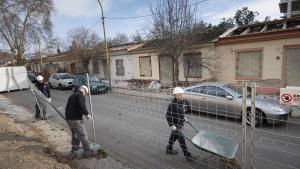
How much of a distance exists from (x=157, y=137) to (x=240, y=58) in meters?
Result: 9.72

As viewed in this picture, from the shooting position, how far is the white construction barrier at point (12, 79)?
2211 centimetres

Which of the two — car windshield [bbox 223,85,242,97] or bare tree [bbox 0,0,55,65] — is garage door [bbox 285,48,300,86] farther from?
bare tree [bbox 0,0,55,65]

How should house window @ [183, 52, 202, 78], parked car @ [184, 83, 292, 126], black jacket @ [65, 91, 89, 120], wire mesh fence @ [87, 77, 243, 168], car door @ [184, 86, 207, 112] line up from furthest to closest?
1. house window @ [183, 52, 202, 78]
2. car door @ [184, 86, 207, 112]
3. parked car @ [184, 83, 292, 126]
4. wire mesh fence @ [87, 77, 243, 168]
5. black jacket @ [65, 91, 89, 120]

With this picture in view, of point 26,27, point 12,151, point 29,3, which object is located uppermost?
point 29,3

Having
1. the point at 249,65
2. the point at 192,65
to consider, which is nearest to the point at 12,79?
the point at 192,65

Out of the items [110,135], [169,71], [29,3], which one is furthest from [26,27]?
[110,135]

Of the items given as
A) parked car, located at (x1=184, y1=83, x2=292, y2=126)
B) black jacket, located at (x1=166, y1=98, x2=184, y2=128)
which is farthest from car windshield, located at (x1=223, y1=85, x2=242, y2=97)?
black jacket, located at (x1=166, y1=98, x2=184, y2=128)

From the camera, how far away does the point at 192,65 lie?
16.5 metres

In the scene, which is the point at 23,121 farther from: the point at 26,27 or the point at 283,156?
the point at 26,27

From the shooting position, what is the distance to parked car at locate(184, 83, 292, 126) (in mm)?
6996

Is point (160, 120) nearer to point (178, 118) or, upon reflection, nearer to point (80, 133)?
point (178, 118)

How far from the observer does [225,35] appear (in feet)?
48.6

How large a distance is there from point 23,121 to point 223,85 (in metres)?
7.99

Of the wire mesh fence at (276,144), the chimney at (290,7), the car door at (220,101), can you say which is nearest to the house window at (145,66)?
the car door at (220,101)
